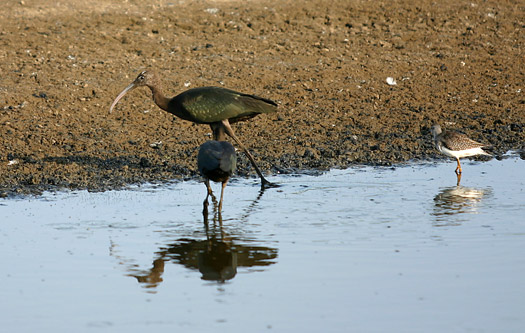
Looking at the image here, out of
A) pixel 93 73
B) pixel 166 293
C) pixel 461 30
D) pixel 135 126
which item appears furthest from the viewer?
pixel 461 30

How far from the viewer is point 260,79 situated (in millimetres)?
14039

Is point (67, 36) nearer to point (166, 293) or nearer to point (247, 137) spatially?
point (247, 137)

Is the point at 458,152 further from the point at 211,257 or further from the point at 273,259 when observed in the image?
the point at 211,257

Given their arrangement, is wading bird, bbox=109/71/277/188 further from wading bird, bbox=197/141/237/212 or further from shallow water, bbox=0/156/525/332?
wading bird, bbox=197/141/237/212

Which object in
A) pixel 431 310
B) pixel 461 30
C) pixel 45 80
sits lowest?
pixel 431 310

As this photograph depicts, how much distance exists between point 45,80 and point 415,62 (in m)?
6.29

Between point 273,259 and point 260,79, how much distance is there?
7.18 metres

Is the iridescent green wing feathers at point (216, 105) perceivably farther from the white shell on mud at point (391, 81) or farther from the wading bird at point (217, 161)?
the white shell on mud at point (391, 81)

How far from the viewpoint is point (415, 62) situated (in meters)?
15.2

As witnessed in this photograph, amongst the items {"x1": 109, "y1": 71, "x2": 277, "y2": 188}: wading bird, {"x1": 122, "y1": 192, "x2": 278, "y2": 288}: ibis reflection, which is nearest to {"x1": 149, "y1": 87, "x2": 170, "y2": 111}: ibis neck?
{"x1": 109, "y1": 71, "x2": 277, "y2": 188}: wading bird

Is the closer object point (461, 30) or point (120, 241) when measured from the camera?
point (120, 241)

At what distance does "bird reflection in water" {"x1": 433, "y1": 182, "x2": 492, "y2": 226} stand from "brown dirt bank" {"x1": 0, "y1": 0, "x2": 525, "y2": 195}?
5.84 feet

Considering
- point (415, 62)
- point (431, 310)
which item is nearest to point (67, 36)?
point (415, 62)

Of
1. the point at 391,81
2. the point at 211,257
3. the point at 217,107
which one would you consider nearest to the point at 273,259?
the point at 211,257
